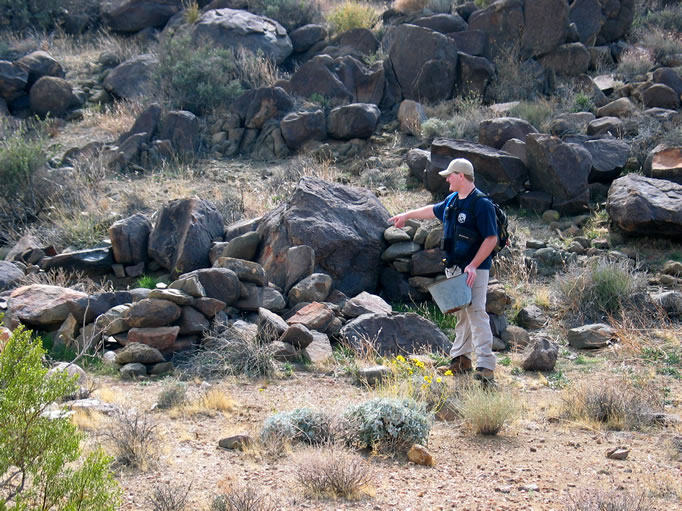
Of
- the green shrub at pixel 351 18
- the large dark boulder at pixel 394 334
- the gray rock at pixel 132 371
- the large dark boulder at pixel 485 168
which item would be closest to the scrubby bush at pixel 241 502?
the gray rock at pixel 132 371

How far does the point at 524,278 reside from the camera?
10.5m

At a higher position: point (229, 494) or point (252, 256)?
point (229, 494)

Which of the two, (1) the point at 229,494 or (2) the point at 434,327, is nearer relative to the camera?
(1) the point at 229,494

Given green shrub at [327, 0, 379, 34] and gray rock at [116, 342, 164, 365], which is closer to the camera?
gray rock at [116, 342, 164, 365]

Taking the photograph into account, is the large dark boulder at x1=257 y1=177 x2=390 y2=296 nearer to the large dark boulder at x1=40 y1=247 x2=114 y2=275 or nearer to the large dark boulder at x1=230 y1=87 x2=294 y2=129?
the large dark boulder at x1=40 y1=247 x2=114 y2=275

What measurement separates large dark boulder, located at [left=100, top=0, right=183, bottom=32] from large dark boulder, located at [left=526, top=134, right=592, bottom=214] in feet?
51.8

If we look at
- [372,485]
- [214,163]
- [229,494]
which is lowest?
[214,163]

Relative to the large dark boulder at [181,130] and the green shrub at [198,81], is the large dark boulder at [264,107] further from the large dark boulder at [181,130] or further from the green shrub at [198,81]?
the large dark boulder at [181,130]

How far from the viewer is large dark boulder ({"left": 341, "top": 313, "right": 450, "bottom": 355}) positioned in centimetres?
→ 823

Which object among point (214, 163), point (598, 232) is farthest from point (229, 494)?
point (214, 163)

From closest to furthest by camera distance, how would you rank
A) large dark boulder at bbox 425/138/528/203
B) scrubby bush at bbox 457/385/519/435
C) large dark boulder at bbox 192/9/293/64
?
scrubby bush at bbox 457/385/519/435 → large dark boulder at bbox 425/138/528/203 → large dark boulder at bbox 192/9/293/64

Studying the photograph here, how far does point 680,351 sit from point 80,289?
24.9ft

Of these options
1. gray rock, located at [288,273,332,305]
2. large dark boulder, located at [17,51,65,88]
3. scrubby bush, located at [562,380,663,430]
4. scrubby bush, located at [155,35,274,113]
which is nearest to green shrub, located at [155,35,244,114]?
scrubby bush, located at [155,35,274,113]

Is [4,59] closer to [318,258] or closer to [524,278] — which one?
[318,258]
